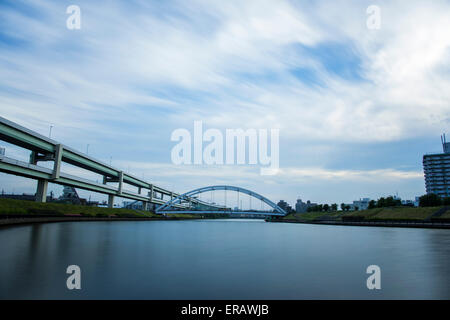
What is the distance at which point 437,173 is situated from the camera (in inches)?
5630

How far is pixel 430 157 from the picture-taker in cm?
14688

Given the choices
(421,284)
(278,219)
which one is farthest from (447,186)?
(421,284)

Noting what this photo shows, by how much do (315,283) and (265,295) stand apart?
2669 millimetres

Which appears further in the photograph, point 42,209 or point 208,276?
point 42,209

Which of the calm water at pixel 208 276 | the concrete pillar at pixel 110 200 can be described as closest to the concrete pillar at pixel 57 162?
the concrete pillar at pixel 110 200

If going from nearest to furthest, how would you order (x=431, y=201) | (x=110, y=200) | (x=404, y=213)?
(x=404, y=213) → (x=110, y=200) → (x=431, y=201)

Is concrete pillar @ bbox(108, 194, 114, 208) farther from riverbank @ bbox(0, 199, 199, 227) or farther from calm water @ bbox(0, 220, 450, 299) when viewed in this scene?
Answer: calm water @ bbox(0, 220, 450, 299)

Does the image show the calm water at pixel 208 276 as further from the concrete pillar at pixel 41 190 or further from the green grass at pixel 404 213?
the green grass at pixel 404 213

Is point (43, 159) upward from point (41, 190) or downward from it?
upward

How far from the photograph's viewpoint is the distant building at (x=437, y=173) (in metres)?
140

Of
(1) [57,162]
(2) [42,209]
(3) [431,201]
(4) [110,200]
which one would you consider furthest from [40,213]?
(3) [431,201]

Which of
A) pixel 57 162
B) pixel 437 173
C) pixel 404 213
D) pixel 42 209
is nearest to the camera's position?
pixel 42 209

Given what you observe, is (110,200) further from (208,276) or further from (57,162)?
(208,276)
